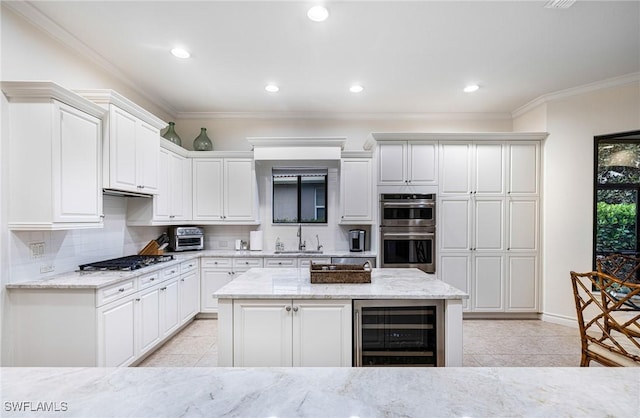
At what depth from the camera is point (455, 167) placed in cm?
419

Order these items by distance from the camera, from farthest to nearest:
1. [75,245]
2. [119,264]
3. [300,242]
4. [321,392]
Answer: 1. [300,242]
2. [119,264]
3. [75,245]
4. [321,392]

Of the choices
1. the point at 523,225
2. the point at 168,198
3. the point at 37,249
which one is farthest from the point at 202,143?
the point at 523,225

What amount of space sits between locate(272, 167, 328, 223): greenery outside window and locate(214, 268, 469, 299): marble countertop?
2.19 meters

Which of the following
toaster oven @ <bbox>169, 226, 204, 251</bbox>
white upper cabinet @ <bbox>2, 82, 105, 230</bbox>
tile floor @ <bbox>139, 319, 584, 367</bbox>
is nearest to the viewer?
white upper cabinet @ <bbox>2, 82, 105, 230</bbox>

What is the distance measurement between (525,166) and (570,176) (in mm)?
499

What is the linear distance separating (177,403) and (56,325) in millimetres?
2274

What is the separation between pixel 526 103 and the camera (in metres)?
4.32


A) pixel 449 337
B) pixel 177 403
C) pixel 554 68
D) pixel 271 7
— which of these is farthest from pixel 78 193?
pixel 554 68

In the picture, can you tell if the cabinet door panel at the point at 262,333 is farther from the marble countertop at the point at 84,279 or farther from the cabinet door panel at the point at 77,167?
the cabinet door panel at the point at 77,167

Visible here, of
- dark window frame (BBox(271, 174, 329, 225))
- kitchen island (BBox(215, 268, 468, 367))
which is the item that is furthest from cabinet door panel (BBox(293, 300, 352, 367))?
dark window frame (BBox(271, 174, 329, 225))

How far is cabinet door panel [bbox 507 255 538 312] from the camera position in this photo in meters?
4.16

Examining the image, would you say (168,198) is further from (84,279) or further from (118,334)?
(118,334)

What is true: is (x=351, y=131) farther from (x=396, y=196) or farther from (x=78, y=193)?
(x=78, y=193)

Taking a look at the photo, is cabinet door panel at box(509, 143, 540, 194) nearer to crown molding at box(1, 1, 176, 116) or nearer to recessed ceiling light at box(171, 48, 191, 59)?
recessed ceiling light at box(171, 48, 191, 59)
